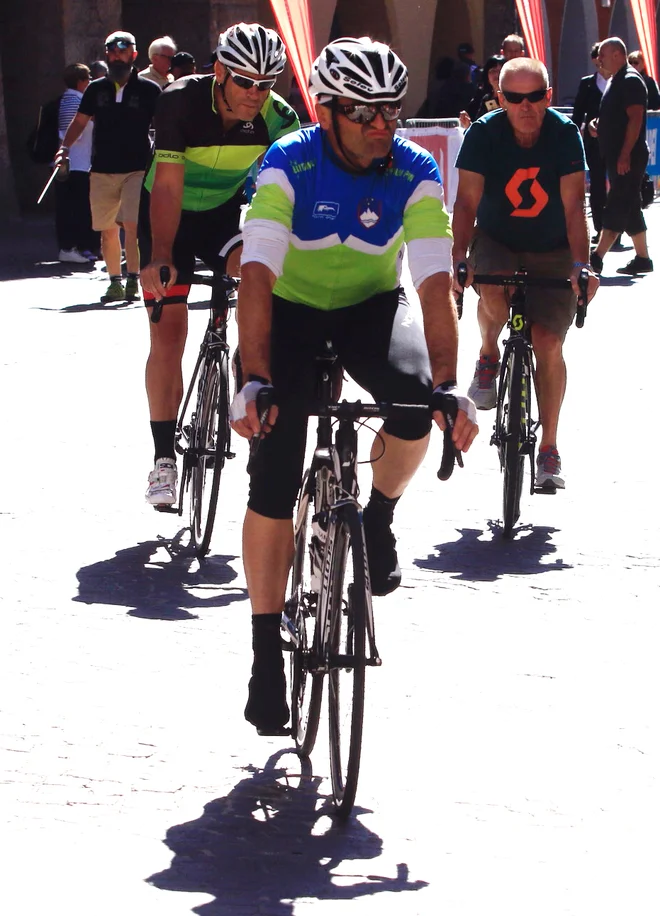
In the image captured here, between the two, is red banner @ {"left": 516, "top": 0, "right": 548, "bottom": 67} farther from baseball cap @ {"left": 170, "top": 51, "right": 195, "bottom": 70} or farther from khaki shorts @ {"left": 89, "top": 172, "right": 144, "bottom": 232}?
khaki shorts @ {"left": 89, "top": 172, "right": 144, "bottom": 232}

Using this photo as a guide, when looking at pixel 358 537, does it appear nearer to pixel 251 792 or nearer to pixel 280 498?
pixel 280 498

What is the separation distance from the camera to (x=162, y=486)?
7211 millimetres

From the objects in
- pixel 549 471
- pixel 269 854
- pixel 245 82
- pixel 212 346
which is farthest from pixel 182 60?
pixel 269 854

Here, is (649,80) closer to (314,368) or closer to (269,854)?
(314,368)

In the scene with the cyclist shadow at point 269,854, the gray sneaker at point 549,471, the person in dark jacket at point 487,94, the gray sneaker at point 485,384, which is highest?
the person in dark jacket at point 487,94

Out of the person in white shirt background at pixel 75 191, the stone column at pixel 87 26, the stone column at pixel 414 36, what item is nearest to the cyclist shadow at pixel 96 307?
the person in white shirt background at pixel 75 191

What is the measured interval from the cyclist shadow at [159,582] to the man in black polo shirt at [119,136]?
806cm

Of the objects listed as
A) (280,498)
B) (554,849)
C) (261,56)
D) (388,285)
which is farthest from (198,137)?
(554,849)

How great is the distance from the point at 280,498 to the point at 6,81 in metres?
20.8

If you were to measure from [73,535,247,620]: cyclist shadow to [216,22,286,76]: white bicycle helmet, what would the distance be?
188 centimetres

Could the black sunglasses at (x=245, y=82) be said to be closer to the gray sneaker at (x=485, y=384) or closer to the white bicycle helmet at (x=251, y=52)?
the white bicycle helmet at (x=251, y=52)

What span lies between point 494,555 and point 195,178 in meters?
1.91

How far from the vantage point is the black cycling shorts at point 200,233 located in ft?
23.7

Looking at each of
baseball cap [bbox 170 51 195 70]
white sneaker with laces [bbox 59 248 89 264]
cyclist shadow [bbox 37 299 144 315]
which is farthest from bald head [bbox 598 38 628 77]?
white sneaker with laces [bbox 59 248 89 264]
